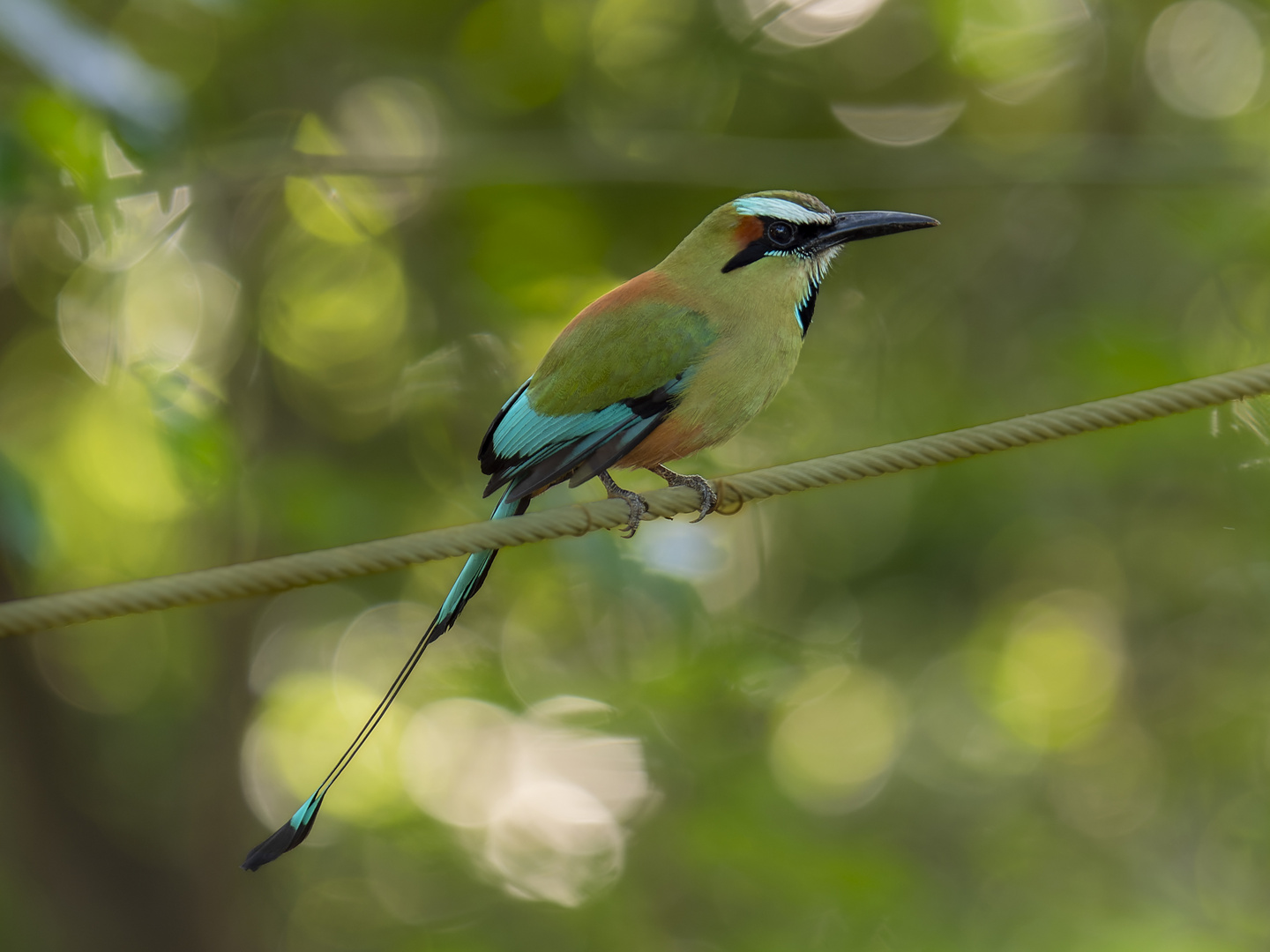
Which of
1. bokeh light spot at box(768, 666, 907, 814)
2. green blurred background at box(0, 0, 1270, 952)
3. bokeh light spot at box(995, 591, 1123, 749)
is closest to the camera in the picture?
green blurred background at box(0, 0, 1270, 952)

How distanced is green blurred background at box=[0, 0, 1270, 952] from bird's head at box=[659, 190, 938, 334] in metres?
1.30

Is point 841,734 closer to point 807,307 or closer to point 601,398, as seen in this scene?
point 807,307

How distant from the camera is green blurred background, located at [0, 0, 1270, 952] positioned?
5.10 metres

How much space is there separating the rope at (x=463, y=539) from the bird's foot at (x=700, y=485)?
1.93 feet

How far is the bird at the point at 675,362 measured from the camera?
2934 mm

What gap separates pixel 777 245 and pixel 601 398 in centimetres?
68

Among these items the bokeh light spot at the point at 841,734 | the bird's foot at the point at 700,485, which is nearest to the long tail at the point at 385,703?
the bird's foot at the point at 700,485

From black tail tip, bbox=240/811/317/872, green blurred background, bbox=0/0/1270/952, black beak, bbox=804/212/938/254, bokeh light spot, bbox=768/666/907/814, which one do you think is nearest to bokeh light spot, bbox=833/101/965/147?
green blurred background, bbox=0/0/1270/952

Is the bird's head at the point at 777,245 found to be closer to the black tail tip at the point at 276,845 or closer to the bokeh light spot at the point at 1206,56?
the black tail tip at the point at 276,845

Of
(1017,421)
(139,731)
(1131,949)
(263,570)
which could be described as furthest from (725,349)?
(139,731)

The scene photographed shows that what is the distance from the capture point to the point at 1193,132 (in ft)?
20.1

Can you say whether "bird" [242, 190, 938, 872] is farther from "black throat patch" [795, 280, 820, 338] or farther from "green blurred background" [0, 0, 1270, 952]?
"green blurred background" [0, 0, 1270, 952]

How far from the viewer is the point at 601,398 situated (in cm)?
298

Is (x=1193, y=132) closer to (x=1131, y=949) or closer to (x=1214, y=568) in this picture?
(x=1214, y=568)
